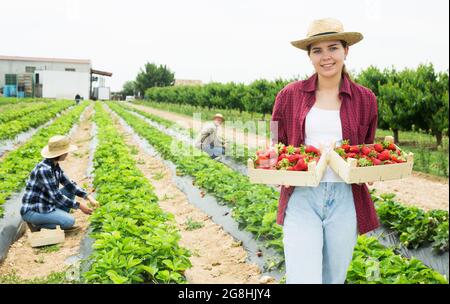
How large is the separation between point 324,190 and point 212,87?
98.2 ft

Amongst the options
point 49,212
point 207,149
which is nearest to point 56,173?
point 49,212

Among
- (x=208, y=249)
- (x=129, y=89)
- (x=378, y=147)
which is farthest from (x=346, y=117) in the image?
(x=129, y=89)

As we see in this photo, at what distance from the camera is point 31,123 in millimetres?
13312

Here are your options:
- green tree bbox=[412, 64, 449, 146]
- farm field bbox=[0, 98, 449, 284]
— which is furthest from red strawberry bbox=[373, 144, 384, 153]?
green tree bbox=[412, 64, 449, 146]

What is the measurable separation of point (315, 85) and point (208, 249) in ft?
9.99

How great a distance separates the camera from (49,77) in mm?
9117

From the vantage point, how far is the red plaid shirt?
2.40 m

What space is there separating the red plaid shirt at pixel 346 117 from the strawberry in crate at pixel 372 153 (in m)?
0.06

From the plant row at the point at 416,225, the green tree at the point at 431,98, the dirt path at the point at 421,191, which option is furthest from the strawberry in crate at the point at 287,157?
the green tree at the point at 431,98

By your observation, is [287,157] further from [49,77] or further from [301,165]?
A: [49,77]

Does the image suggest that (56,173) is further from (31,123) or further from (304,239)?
(31,123)

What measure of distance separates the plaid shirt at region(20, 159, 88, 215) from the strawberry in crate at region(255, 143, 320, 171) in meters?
3.04

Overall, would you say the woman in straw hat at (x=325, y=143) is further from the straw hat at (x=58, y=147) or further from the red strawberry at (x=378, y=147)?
the straw hat at (x=58, y=147)

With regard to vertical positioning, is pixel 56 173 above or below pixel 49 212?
above
